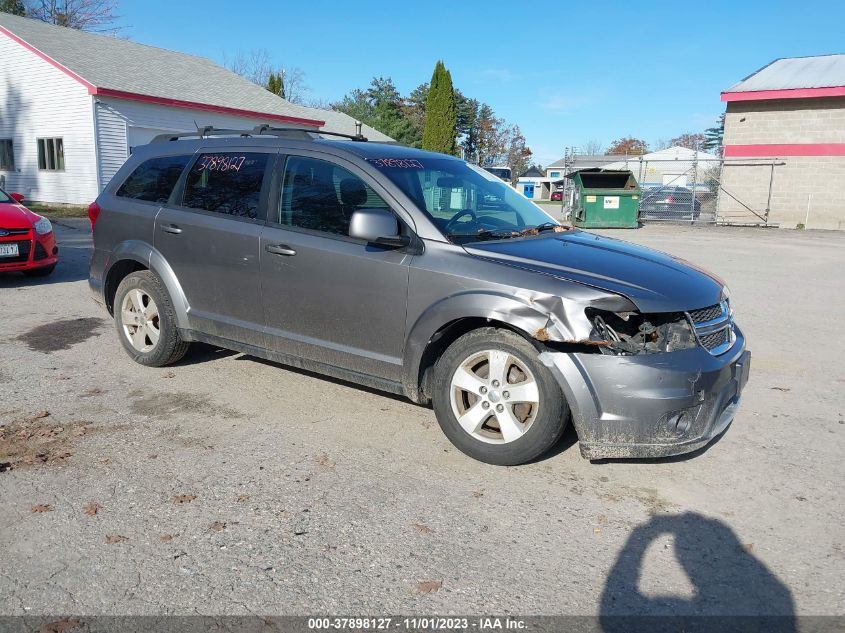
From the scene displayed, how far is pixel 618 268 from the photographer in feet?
13.3

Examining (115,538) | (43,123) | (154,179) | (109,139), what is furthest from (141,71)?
(115,538)

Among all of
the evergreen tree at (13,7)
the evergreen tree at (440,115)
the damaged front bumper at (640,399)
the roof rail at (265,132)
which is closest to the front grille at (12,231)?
the roof rail at (265,132)

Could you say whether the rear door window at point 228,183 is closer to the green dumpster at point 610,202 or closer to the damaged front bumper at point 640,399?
the damaged front bumper at point 640,399

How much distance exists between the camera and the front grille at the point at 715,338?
3.88 m

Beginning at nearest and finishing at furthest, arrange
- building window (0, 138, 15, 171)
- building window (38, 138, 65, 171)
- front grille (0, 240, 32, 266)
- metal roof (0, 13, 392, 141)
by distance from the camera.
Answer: front grille (0, 240, 32, 266) < metal roof (0, 13, 392, 141) < building window (38, 138, 65, 171) < building window (0, 138, 15, 171)

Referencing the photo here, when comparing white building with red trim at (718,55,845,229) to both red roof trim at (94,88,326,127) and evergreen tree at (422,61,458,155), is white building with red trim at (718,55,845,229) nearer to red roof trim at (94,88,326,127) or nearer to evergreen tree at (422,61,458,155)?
red roof trim at (94,88,326,127)

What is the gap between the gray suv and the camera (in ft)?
12.0

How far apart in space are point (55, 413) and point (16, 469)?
2.99 feet

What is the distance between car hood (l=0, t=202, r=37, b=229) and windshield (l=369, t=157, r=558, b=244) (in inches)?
258

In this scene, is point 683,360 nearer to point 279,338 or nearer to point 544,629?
point 544,629

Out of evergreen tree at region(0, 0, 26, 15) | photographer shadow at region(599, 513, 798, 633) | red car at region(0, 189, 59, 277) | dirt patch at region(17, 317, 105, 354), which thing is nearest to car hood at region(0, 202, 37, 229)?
red car at region(0, 189, 59, 277)

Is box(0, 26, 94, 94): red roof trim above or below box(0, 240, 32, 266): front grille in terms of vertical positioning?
above

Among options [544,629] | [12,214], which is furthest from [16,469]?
[12,214]

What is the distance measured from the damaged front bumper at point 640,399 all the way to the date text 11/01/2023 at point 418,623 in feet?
4.23
